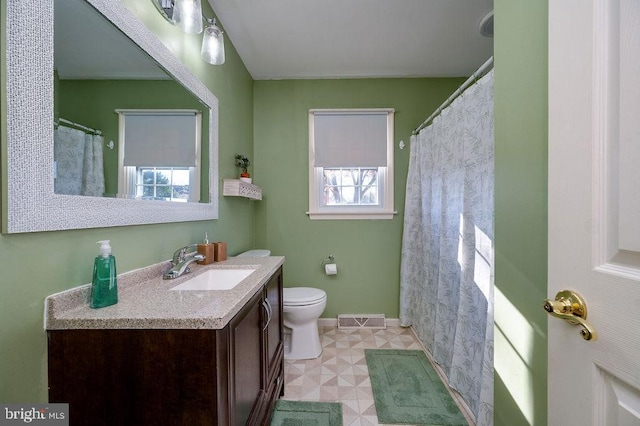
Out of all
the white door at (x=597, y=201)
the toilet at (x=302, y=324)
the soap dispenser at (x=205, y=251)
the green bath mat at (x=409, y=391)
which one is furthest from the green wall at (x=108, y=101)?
the green bath mat at (x=409, y=391)

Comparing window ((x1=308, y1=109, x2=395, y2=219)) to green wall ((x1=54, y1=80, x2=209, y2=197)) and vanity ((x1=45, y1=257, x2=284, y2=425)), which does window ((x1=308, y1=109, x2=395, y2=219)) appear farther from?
vanity ((x1=45, y1=257, x2=284, y2=425))

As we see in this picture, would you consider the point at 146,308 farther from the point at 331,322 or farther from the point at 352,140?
the point at 352,140

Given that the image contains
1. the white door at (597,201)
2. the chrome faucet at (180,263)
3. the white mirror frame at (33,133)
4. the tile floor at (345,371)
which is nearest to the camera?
the white door at (597,201)

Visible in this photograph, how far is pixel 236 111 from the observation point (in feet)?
6.82

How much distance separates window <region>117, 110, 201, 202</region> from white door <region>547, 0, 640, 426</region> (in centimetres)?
133

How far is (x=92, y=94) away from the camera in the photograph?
0.86 m

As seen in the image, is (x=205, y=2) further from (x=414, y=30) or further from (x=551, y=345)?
(x=551, y=345)

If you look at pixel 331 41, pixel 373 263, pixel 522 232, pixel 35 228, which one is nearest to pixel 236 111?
pixel 331 41

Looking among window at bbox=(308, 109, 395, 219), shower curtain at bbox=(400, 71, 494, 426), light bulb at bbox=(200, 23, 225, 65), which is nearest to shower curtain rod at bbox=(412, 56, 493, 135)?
shower curtain at bbox=(400, 71, 494, 426)

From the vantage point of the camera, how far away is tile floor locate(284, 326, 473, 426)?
150 centimetres

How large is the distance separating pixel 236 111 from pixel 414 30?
4.84ft

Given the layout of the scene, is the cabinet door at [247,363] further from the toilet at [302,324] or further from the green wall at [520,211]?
the green wall at [520,211]

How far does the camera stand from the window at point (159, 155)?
100 centimetres

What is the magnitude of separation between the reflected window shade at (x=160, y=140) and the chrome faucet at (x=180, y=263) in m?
0.43
